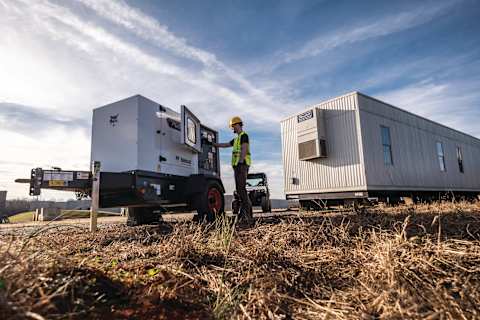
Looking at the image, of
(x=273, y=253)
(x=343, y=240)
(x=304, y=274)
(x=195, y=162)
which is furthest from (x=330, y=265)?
(x=195, y=162)

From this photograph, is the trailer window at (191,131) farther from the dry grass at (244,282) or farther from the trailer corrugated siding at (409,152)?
the trailer corrugated siding at (409,152)

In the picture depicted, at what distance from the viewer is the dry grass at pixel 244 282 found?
101 cm

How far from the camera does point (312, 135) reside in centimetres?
963

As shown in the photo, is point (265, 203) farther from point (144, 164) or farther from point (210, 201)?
point (144, 164)

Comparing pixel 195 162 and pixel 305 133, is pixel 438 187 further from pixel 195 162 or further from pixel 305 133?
pixel 195 162

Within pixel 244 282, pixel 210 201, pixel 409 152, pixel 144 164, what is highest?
pixel 409 152

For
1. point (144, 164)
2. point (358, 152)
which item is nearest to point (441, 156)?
point (358, 152)

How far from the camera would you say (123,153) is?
5090 mm

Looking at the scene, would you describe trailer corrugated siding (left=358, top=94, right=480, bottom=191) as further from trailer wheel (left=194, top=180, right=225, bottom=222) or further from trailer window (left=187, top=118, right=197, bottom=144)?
trailer window (left=187, top=118, right=197, bottom=144)

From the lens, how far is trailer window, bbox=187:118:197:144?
18.1 ft

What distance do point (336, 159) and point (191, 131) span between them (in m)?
5.60

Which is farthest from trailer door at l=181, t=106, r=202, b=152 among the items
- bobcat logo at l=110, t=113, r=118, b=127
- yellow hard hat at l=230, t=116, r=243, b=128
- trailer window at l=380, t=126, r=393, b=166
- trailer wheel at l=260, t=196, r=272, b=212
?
trailer window at l=380, t=126, r=393, b=166

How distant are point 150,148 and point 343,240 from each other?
3936 mm

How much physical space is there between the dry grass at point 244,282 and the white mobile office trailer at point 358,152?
721 cm
